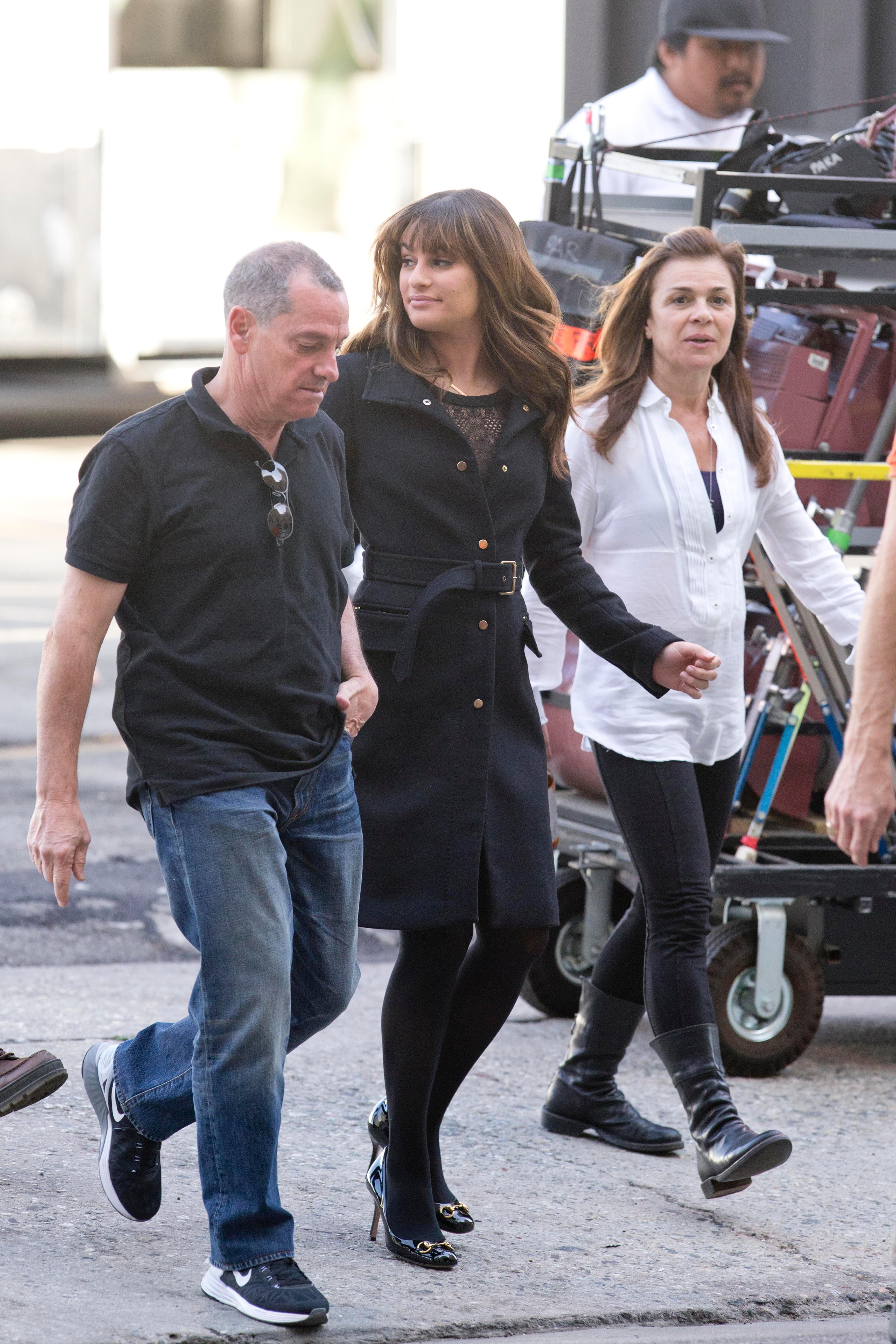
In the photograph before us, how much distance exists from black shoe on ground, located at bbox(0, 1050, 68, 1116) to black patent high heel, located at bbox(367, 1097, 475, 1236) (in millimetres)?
613

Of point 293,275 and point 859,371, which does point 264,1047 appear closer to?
point 293,275

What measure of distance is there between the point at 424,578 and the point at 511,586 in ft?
0.55

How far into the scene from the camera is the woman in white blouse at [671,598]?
416cm

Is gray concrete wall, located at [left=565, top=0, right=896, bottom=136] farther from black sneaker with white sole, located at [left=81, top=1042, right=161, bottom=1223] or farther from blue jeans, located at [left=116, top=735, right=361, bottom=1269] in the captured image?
black sneaker with white sole, located at [left=81, top=1042, right=161, bottom=1223]

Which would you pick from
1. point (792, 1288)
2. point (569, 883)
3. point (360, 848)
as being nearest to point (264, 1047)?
point (360, 848)

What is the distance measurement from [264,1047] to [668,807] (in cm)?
123

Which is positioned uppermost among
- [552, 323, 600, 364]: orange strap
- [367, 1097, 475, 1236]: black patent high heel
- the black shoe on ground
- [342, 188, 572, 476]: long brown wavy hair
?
[342, 188, 572, 476]: long brown wavy hair

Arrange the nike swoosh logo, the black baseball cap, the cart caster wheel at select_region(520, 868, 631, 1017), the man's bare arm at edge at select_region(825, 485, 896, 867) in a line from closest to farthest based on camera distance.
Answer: the man's bare arm at edge at select_region(825, 485, 896, 867) < the nike swoosh logo < the cart caster wheel at select_region(520, 868, 631, 1017) < the black baseball cap

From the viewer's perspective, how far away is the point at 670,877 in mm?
4145

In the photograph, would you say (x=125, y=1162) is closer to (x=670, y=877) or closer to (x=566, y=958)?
(x=670, y=877)

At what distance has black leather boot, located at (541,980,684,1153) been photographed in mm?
4500

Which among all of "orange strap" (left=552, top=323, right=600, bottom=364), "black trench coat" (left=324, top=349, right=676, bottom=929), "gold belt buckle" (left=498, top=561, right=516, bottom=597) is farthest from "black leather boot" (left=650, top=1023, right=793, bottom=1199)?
"orange strap" (left=552, top=323, right=600, bottom=364)

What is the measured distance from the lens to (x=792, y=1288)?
3.68m

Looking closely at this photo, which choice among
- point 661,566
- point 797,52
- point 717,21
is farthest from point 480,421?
point 797,52
